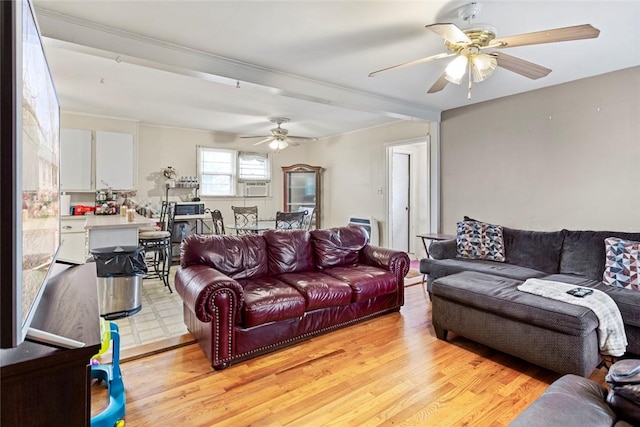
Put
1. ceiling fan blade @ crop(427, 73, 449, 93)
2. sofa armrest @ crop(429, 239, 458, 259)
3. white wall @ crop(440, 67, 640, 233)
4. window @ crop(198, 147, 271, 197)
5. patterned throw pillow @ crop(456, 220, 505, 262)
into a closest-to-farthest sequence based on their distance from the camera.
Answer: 1. ceiling fan blade @ crop(427, 73, 449, 93)
2. white wall @ crop(440, 67, 640, 233)
3. patterned throw pillow @ crop(456, 220, 505, 262)
4. sofa armrest @ crop(429, 239, 458, 259)
5. window @ crop(198, 147, 271, 197)

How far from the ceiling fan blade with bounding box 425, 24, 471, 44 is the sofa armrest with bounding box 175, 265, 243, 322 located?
2.12 meters

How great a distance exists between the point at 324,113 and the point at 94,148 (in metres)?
3.76

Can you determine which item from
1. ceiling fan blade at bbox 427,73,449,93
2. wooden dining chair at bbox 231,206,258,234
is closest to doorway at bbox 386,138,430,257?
wooden dining chair at bbox 231,206,258,234

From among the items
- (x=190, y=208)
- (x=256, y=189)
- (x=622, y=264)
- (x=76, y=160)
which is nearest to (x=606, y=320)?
(x=622, y=264)

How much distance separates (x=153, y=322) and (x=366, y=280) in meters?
2.12

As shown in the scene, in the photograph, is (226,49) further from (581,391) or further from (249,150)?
(249,150)

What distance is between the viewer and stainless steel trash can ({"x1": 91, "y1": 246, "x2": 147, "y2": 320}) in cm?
325

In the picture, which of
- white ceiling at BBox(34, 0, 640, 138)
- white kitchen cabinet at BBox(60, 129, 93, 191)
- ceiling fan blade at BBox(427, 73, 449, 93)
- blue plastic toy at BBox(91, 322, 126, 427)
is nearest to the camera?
blue plastic toy at BBox(91, 322, 126, 427)

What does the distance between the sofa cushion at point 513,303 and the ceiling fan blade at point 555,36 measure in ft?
5.56

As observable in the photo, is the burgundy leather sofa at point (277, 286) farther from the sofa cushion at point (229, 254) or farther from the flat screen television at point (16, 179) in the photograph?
the flat screen television at point (16, 179)

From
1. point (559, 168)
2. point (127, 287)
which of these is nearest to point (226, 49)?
point (127, 287)

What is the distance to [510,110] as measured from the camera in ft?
13.9

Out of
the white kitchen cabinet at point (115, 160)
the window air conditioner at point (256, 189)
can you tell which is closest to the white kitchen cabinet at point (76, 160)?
the white kitchen cabinet at point (115, 160)

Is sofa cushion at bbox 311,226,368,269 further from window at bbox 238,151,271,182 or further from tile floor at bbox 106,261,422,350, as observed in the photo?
window at bbox 238,151,271,182
